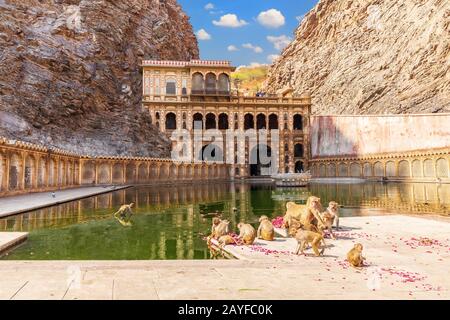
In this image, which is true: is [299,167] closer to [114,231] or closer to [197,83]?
[197,83]

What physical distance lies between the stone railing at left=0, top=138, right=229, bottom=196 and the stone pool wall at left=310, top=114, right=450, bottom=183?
18.9 m

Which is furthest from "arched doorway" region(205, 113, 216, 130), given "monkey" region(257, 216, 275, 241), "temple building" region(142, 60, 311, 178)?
"monkey" region(257, 216, 275, 241)

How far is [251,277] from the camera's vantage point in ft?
19.8

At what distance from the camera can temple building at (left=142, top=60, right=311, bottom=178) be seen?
203 ft

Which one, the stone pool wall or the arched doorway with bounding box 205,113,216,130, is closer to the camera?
the stone pool wall

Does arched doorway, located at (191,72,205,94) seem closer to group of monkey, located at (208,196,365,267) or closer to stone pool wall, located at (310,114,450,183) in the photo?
stone pool wall, located at (310,114,450,183)

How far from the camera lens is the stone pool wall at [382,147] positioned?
44.5 metres

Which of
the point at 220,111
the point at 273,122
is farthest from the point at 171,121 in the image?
the point at 273,122

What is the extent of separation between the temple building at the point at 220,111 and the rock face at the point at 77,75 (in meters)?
3.95

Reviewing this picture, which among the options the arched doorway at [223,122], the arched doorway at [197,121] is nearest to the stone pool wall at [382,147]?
the arched doorway at [223,122]

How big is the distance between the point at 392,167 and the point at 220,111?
3050cm

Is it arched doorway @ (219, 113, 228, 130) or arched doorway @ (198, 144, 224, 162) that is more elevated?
arched doorway @ (219, 113, 228, 130)

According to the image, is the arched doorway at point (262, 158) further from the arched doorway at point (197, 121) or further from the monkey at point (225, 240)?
the monkey at point (225, 240)

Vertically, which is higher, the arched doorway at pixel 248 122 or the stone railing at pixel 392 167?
the arched doorway at pixel 248 122
